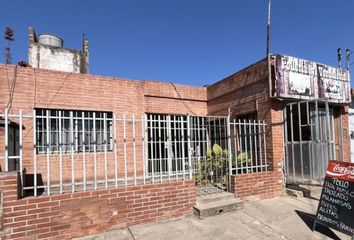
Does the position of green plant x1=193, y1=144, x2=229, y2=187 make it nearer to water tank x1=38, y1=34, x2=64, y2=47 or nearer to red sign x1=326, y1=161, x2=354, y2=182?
red sign x1=326, y1=161, x2=354, y2=182

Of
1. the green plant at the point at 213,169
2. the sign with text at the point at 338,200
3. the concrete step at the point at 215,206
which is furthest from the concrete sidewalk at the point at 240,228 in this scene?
the green plant at the point at 213,169

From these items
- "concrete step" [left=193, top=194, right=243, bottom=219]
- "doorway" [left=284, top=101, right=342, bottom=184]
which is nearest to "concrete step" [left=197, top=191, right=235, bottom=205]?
"concrete step" [left=193, top=194, right=243, bottom=219]

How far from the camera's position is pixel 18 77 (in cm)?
638

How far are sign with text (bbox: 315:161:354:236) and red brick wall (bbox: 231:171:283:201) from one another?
1724 millimetres

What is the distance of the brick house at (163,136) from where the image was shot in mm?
4938

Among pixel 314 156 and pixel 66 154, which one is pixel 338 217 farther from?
pixel 66 154

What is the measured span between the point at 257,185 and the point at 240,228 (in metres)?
1.87

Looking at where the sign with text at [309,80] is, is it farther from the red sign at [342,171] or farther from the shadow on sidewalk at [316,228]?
the shadow on sidewalk at [316,228]

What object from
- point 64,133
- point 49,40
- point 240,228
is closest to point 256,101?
point 240,228

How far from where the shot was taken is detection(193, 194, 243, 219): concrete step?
503cm

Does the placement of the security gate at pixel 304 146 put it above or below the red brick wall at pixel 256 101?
below

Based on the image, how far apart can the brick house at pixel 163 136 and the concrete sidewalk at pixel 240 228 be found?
0.31 m

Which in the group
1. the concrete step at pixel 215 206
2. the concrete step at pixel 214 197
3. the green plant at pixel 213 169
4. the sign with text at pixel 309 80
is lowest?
the concrete step at pixel 215 206

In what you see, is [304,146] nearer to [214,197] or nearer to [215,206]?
[214,197]
